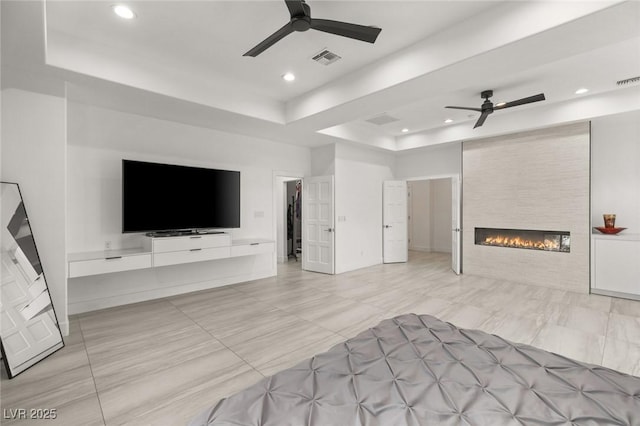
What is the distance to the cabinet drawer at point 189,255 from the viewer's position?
3.90 meters

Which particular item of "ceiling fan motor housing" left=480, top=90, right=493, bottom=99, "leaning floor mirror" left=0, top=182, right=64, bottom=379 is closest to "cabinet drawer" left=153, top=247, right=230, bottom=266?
"leaning floor mirror" left=0, top=182, right=64, bottom=379

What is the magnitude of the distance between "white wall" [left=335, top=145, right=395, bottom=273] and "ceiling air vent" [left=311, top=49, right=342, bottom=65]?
9.12ft

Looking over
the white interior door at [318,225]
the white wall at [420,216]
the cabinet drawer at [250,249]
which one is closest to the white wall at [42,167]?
the cabinet drawer at [250,249]

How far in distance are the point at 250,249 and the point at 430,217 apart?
651 cm

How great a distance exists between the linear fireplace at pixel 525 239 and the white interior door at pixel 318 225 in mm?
3083

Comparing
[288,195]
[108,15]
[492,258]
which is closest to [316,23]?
[108,15]

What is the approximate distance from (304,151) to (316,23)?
14.0ft

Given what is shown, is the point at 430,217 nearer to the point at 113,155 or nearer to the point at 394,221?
the point at 394,221

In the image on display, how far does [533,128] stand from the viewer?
16.7ft

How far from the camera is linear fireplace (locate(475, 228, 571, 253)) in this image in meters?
5.04

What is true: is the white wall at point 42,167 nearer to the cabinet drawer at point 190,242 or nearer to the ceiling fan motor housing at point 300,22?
the cabinet drawer at point 190,242

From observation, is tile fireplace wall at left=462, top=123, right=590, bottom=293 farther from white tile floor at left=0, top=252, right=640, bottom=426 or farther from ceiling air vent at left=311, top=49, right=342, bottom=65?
ceiling air vent at left=311, top=49, right=342, bottom=65

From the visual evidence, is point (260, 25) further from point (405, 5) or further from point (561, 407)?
point (561, 407)

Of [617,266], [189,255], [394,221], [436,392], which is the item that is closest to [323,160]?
[394,221]
